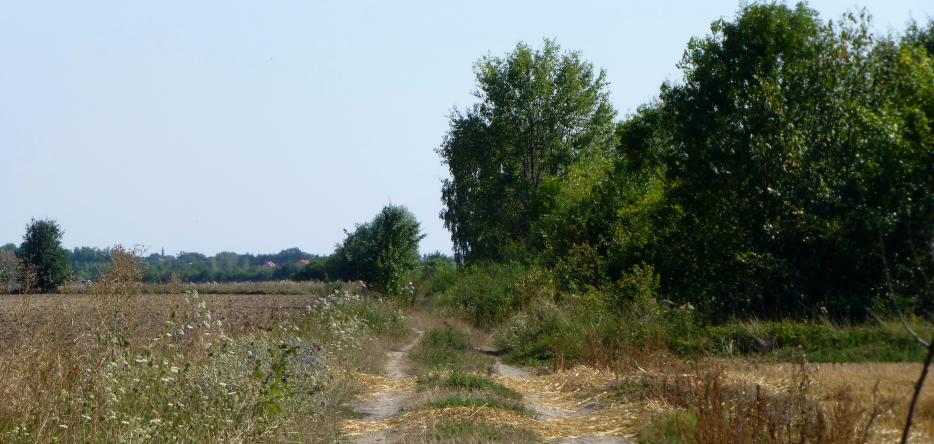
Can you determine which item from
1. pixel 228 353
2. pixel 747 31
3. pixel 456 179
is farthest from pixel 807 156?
pixel 456 179

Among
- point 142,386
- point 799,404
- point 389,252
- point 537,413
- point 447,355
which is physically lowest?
point 537,413

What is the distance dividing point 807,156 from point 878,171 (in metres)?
1.98

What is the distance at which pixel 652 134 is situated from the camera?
22938mm

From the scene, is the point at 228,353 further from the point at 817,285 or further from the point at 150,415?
the point at 817,285

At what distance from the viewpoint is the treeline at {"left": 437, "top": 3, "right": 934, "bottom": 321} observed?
12.9m

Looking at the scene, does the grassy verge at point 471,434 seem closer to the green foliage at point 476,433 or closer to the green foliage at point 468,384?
the green foliage at point 476,433

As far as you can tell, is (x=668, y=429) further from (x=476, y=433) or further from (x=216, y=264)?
(x=216, y=264)

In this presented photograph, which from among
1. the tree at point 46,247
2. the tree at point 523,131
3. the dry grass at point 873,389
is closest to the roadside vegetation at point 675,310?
the dry grass at point 873,389

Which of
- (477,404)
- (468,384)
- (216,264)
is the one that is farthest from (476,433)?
(216,264)

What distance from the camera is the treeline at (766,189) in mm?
12906

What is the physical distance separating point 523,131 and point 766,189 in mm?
22610

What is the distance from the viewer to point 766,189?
15805mm

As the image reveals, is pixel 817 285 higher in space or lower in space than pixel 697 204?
lower

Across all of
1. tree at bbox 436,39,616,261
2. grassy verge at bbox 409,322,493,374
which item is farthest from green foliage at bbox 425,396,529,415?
tree at bbox 436,39,616,261
